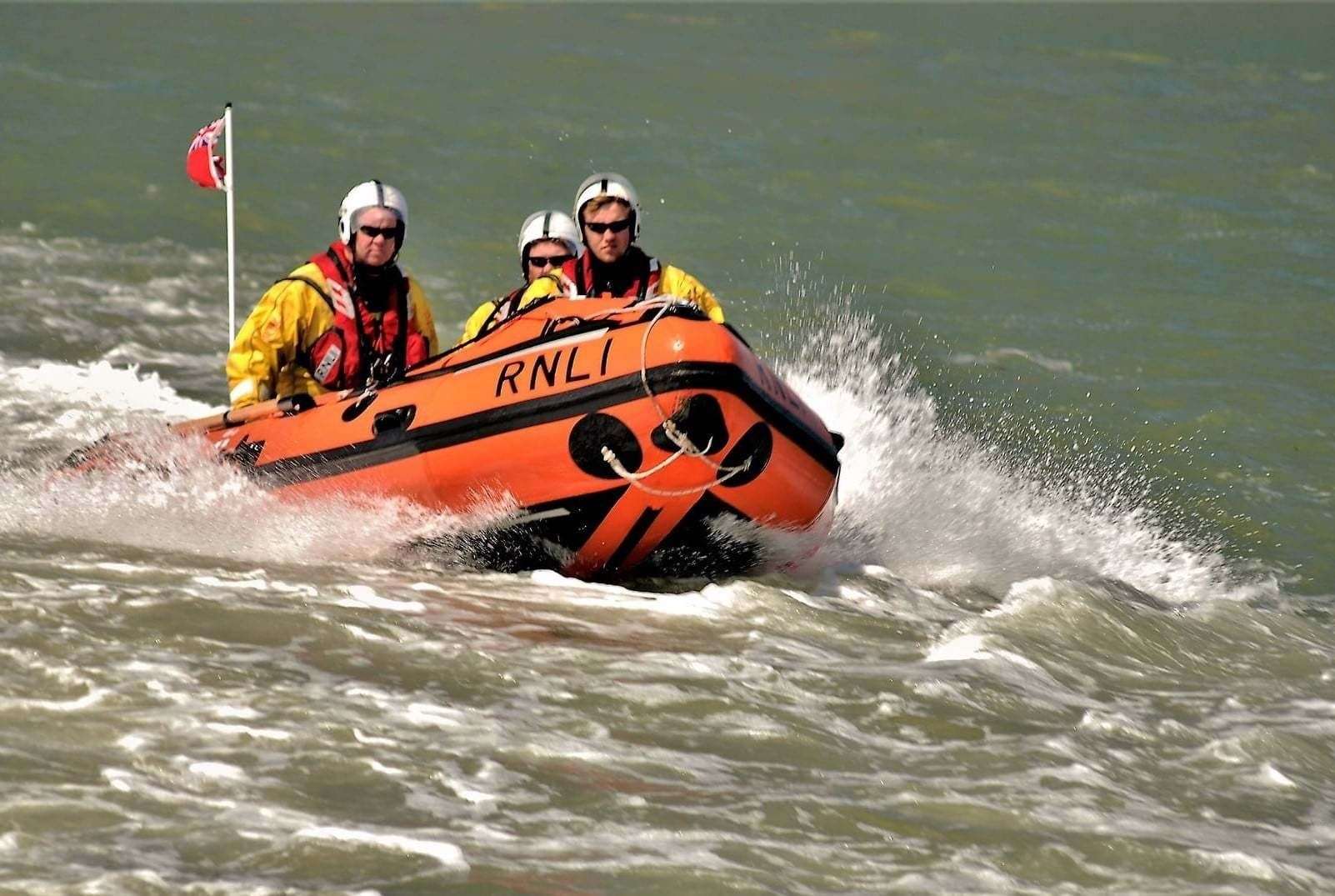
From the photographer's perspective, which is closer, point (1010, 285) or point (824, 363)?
point (824, 363)

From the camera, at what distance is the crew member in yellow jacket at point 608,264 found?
6.36 meters

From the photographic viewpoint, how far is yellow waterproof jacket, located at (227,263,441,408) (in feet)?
21.0

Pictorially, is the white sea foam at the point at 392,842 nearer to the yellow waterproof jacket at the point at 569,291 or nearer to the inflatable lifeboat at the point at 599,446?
the inflatable lifeboat at the point at 599,446

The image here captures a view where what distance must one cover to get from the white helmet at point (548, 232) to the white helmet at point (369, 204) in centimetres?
80

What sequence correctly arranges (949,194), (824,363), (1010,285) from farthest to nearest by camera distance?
(949,194), (1010,285), (824,363)

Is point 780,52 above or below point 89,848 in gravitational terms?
above

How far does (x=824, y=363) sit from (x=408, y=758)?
18.3 feet

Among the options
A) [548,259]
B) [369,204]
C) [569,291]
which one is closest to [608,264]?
[569,291]

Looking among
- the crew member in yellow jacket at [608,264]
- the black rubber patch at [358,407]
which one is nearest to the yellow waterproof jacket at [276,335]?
the crew member in yellow jacket at [608,264]

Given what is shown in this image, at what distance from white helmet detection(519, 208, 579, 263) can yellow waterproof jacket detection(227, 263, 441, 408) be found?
3.19 feet

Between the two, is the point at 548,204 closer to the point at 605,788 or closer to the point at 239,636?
the point at 239,636

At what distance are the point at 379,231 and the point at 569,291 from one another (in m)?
0.72

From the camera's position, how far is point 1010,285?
461 inches

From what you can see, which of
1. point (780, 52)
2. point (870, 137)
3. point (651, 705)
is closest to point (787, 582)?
point (651, 705)
